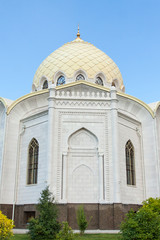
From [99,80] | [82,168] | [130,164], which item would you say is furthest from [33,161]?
[99,80]

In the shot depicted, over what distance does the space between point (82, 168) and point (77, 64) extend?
9.28 m

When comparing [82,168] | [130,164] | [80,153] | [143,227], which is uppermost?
[80,153]

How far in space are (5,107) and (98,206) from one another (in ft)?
27.0

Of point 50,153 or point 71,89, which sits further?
point 71,89

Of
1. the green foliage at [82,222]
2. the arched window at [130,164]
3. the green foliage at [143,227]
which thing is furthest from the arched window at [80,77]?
the green foliage at [143,227]

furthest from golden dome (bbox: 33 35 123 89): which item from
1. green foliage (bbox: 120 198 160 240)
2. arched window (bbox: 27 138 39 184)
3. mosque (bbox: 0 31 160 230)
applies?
green foliage (bbox: 120 198 160 240)

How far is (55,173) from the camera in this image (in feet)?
46.4

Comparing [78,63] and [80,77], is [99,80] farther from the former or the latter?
[78,63]

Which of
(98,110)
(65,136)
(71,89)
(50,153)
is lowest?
(50,153)

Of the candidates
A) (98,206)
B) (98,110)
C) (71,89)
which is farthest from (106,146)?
(71,89)

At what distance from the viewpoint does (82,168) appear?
1459 centimetres

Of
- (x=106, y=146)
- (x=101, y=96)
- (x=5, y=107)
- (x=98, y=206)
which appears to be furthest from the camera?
(x=5, y=107)

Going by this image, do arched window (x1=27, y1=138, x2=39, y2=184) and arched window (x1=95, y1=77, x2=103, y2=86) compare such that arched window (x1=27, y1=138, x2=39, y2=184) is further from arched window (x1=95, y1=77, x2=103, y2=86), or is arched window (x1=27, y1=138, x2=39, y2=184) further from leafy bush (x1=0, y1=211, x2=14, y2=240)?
arched window (x1=95, y1=77, x2=103, y2=86)

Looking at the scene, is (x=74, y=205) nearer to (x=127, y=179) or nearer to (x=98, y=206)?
(x=98, y=206)
